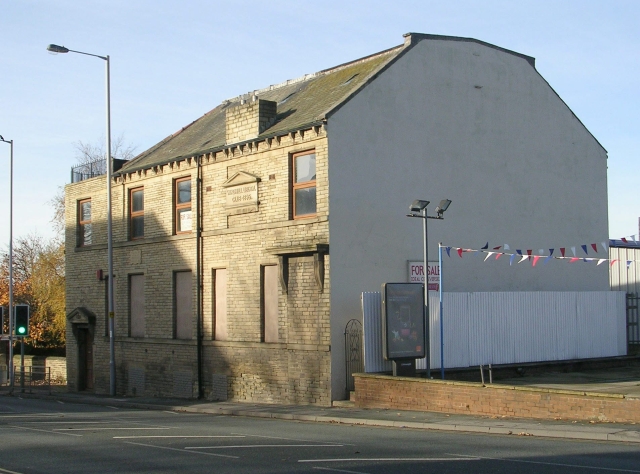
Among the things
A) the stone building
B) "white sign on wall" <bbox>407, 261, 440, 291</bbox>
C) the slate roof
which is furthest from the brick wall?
"white sign on wall" <bbox>407, 261, 440, 291</bbox>

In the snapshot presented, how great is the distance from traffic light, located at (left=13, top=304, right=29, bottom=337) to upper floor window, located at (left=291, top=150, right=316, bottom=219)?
527 inches


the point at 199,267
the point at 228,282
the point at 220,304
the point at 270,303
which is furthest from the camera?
the point at 199,267

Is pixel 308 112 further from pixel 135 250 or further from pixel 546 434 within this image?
pixel 546 434

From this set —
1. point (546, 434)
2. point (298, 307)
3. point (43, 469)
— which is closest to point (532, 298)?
point (298, 307)

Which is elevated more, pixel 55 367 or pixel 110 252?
pixel 110 252

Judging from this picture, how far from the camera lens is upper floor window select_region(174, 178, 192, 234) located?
27.8m

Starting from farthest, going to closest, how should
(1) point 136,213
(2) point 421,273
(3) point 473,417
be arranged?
1. (1) point 136,213
2. (2) point 421,273
3. (3) point 473,417

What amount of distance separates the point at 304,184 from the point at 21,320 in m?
14.2

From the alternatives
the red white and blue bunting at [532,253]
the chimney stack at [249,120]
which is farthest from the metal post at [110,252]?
the red white and blue bunting at [532,253]

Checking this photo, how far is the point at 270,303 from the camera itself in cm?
2434

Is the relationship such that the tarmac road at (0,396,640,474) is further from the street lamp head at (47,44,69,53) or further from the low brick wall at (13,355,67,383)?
the low brick wall at (13,355,67,383)

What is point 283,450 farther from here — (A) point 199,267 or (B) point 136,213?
(B) point 136,213

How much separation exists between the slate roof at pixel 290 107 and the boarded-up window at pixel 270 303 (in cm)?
388

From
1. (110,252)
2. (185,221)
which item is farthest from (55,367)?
(185,221)
